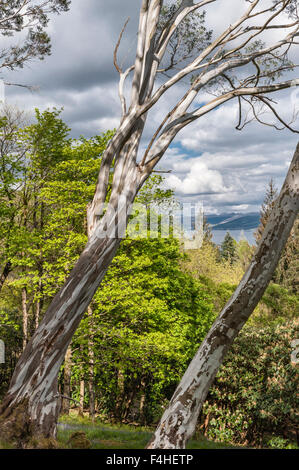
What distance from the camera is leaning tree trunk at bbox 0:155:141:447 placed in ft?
14.8

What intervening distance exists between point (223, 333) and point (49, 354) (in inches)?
84.2

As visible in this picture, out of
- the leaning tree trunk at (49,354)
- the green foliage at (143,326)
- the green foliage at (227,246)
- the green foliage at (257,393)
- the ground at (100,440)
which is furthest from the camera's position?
the green foliage at (227,246)

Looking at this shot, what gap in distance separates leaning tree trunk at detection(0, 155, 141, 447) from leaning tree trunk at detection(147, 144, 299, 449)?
1464mm

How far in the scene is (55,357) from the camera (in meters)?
4.70

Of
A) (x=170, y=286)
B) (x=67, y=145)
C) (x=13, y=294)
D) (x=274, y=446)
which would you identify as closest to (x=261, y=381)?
(x=274, y=446)

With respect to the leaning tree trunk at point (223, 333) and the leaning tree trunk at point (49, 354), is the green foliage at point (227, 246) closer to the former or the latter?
the leaning tree trunk at point (49, 354)

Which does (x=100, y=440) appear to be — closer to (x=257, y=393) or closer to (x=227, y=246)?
(x=257, y=393)

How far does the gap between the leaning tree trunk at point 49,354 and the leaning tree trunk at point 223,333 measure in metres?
1.46

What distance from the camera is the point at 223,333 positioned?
13.6 ft

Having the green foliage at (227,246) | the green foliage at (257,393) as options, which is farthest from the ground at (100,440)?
the green foliage at (227,246)

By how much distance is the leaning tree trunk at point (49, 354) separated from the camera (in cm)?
452

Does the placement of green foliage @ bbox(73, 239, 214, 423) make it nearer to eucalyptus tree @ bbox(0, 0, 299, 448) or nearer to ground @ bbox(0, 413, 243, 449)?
ground @ bbox(0, 413, 243, 449)

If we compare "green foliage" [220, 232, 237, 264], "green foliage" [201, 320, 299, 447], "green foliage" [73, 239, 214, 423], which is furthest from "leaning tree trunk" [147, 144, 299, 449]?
"green foliage" [220, 232, 237, 264]

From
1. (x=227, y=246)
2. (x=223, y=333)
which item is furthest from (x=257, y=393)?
(x=227, y=246)
